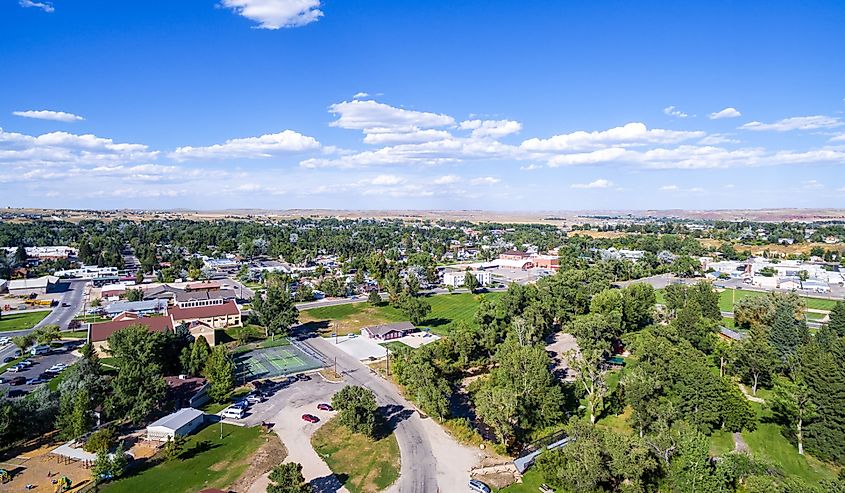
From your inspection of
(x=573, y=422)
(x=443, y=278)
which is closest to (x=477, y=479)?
(x=573, y=422)

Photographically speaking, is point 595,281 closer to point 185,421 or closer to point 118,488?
point 185,421

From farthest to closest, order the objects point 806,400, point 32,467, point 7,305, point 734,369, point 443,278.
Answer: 1. point 443,278
2. point 7,305
3. point 734,369
4. point 806,400
5. point 32,467

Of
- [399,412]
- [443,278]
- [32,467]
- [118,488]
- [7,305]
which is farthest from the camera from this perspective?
[443,278]

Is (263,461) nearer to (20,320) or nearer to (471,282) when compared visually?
(20,320)

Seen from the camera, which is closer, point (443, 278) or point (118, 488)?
point (118, 488)

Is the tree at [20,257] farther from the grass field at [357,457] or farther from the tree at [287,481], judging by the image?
the tree at [287,481]

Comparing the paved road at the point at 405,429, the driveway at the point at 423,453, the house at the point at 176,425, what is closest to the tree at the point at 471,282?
the paved road at the point at 405,429

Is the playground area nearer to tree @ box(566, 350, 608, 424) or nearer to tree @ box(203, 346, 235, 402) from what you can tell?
tree @ box(203, 346, 235, 402)
